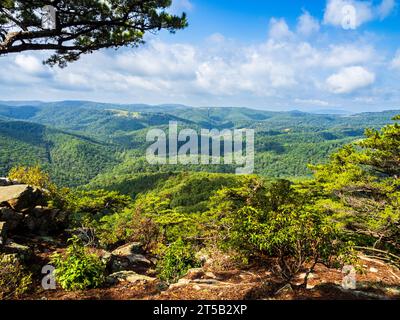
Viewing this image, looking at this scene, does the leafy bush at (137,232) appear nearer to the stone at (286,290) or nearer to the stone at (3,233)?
the stone at (3,233)

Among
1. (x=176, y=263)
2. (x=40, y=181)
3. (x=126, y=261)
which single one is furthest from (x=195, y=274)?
(x=40, y=181)

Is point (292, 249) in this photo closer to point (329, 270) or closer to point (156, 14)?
point (329, 270)

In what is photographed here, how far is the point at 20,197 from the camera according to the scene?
11672 mm

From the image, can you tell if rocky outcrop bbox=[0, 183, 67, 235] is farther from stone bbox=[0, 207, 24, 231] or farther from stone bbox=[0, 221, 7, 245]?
stone bbox=[0, 221, 7, 245]

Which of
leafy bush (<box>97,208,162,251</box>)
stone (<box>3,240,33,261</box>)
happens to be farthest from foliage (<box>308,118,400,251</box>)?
stone (<box>3,240,33,261</box>)

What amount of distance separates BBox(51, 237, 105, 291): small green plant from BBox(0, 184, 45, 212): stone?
5.22m

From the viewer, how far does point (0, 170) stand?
16488 centimetres

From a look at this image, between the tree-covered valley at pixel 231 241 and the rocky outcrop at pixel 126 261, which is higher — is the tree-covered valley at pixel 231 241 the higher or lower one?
the higher one

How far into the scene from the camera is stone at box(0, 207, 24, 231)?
1060cm

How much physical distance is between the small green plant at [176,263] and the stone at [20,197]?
6515 mm

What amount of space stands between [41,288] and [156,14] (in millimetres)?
8042

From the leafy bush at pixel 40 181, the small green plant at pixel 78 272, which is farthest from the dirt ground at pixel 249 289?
the leafy bush at pixel 40 181

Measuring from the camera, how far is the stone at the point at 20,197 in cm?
1131
